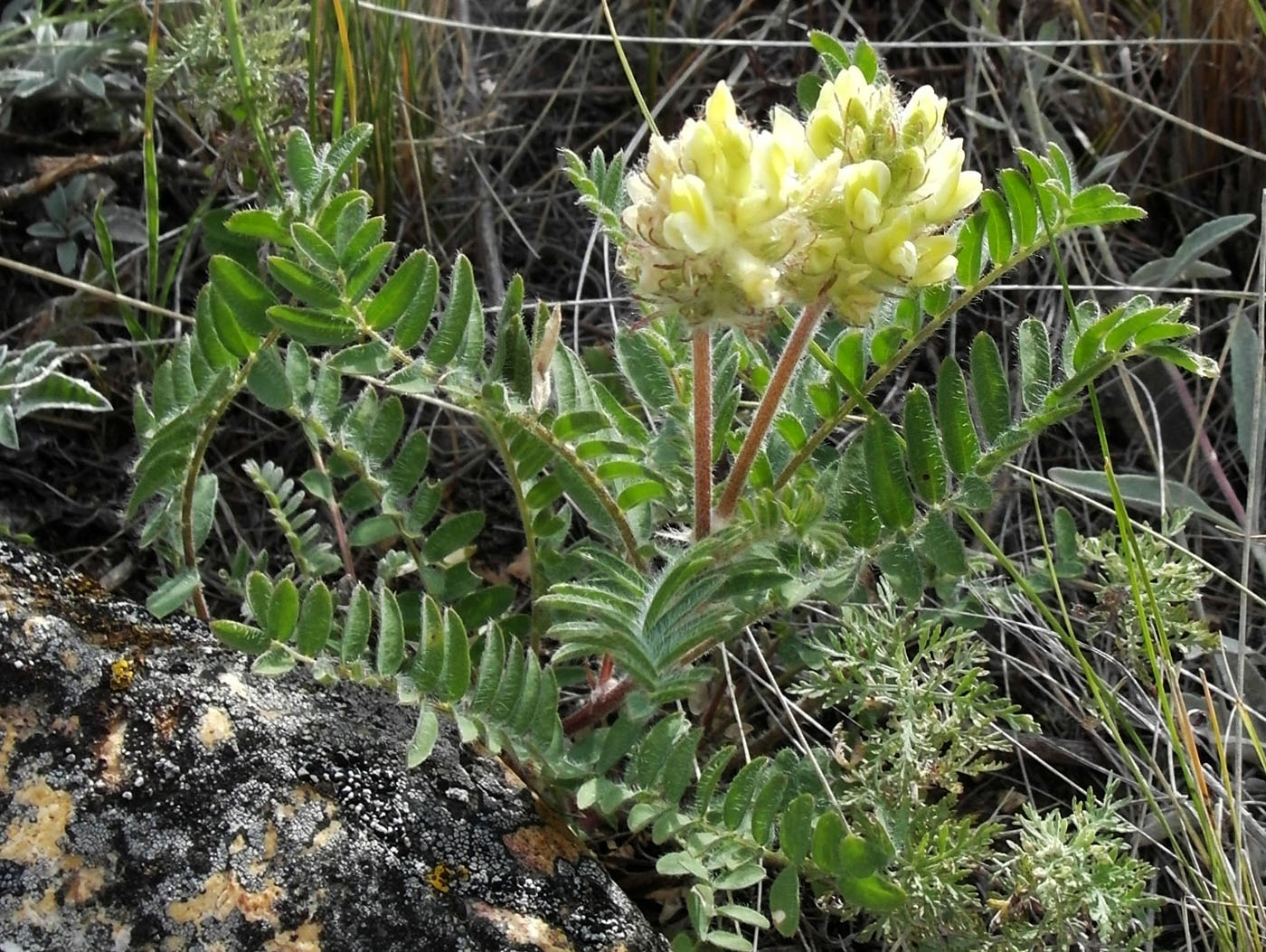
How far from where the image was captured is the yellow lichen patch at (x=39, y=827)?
6.12 ft

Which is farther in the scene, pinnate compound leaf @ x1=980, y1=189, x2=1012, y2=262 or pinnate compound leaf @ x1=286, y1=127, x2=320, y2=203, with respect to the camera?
pinnate compound leaf @ x1=980, y1=189, x2=1012, y2=262

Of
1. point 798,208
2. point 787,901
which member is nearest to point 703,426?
point 798,208

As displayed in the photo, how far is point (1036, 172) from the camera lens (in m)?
2.07

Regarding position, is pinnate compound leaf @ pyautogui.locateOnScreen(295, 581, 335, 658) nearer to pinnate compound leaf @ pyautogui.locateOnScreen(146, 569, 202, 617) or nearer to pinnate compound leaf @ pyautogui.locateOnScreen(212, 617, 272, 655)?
pinnate compound leaf @ pyautogui.locateOnScreen(212, 617, 272, 655)

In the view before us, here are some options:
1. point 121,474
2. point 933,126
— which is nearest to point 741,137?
point 933,126

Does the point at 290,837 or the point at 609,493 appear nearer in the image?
the point at 290,837

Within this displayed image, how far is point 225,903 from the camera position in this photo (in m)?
1.85

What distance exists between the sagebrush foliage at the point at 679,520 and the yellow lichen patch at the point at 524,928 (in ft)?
0.63

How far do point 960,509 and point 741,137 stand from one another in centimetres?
77

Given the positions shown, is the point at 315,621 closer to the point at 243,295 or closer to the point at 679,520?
the point at 243,295

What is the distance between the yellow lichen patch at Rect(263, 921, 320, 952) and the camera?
6.02 ft

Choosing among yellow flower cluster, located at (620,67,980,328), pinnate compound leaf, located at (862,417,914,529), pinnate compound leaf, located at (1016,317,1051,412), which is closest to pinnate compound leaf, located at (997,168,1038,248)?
pinnate compound leaf, located at (1016,317,1051,412)

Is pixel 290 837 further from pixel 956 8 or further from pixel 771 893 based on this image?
pixel 956 8

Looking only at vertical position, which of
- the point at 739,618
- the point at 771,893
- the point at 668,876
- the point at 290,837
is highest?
the point at 739,618
